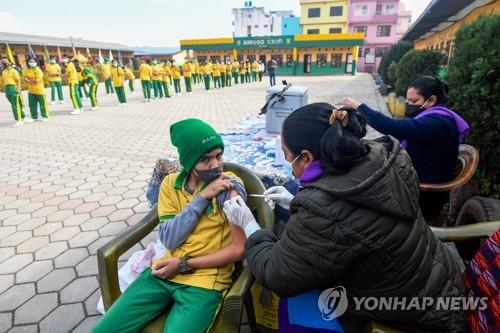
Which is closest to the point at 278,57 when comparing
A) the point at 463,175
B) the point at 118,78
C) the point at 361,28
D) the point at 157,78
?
Answer: the point at 361,28

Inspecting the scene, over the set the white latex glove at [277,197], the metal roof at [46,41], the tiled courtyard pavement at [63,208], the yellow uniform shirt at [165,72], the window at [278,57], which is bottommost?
the tiled courtyard pavement at [63,208]

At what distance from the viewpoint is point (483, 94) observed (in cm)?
256

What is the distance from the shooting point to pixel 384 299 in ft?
3.54

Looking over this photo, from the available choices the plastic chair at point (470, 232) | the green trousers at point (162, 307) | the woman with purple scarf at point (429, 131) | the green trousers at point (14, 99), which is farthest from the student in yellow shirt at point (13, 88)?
the plastic chair at point (470, 232)

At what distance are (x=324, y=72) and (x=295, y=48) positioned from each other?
3867mm

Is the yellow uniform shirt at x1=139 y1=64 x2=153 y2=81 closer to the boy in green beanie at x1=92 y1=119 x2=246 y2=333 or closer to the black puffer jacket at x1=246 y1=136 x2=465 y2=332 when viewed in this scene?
the boy in green beanie at x1=92 y1=119 x2=246 y2=333

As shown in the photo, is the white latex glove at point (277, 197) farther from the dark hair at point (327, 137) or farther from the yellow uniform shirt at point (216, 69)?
the yellow uniform shirt at point (216, 69)

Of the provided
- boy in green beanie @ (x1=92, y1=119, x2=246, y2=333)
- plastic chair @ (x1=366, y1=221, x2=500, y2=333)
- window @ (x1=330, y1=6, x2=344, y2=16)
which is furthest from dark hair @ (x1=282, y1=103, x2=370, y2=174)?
window @ (x1=330, y1=6, x2=344, y2=16)

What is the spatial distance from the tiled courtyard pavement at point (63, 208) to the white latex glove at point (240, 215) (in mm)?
1449

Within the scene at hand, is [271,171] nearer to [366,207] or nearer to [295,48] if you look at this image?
[366,207]

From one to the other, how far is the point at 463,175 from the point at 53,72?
13.7 meters

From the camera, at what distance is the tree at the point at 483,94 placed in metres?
2.54

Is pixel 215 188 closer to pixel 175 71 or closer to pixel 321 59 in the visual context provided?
pixel 175 71

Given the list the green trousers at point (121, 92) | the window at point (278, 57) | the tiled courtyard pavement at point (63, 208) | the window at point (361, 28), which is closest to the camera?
the tiled courtyard pavement at point (63, 208)
